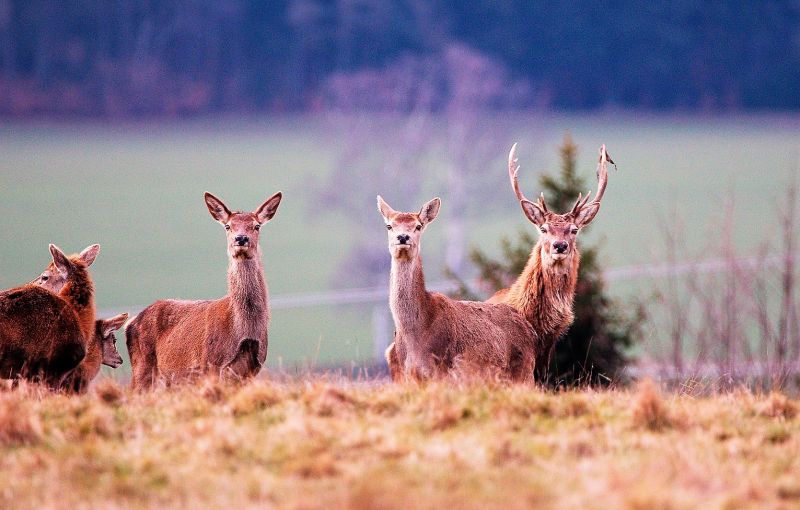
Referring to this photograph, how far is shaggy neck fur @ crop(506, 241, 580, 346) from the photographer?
11.4 m

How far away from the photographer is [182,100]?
1790 inches

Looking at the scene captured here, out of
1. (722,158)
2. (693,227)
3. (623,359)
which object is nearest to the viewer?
(623,359)

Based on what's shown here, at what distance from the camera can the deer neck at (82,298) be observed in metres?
10.3

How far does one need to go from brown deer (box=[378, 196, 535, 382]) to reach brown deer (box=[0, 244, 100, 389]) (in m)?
2.62

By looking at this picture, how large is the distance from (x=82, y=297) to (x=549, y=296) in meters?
4.24


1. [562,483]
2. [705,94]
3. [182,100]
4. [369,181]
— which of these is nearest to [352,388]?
[562,483]

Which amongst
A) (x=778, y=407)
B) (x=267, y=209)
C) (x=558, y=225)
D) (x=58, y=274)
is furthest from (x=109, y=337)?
(x=778, y=407)

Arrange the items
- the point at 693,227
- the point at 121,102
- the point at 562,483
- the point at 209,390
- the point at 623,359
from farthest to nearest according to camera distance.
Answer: the point at 121,102
the point at 693,227
the point at 623,359
the point at 209,390
the point at 562,483

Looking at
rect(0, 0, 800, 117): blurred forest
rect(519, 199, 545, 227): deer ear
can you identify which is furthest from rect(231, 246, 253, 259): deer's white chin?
rect(0, 0, 800, 117): blurred forest

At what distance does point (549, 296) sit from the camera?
11.5m

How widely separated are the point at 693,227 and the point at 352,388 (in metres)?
33.7

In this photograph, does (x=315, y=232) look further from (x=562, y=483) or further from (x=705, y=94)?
(x=562, y=483)

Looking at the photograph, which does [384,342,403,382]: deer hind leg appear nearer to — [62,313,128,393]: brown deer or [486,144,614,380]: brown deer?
[486,144,614,380]: brown deer

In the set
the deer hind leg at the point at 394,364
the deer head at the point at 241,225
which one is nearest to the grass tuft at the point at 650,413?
the deer hind leg at the point at 394,364
